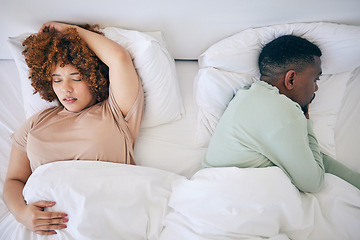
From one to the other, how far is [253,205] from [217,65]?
0.69 m

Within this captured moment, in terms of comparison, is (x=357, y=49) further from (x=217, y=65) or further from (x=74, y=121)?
(x=74, y=121)

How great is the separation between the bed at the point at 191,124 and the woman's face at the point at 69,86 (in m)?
0.26

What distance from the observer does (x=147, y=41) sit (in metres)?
1.05

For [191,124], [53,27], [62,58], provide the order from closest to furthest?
[62,58] < [53,27] < [191,124]

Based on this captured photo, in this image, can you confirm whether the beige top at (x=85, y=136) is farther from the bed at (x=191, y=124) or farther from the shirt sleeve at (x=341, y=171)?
the shirt sleeve at (x=341, y=171)

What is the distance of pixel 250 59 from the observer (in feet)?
3.75

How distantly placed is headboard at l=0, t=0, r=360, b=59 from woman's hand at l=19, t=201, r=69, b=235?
0.86m

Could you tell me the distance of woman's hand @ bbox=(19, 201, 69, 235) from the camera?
834mm

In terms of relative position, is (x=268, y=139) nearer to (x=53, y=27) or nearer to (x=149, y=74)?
(x=149, y=74)

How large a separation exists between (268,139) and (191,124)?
1.39 ft

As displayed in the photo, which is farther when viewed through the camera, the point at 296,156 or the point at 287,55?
the point at 287,55

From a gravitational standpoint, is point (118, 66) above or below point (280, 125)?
above

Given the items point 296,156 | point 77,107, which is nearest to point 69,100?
point 77,107

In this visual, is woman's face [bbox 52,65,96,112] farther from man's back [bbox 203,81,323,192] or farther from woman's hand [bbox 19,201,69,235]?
man's back [bbox 203,81,323,192]
